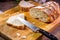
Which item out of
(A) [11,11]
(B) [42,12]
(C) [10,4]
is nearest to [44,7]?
(B) [42,12]

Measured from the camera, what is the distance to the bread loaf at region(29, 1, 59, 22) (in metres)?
1.03

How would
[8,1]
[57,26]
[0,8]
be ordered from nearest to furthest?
1. [57,26]
2. [0,8]
3. [8,1]

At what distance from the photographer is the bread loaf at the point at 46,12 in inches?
40.7

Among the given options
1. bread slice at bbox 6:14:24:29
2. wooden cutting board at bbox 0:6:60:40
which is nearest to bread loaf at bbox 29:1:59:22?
wooden cutting board at bbox 0:6:60:40

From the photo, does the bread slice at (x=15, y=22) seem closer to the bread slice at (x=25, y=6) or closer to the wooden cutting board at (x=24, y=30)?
the wooden cutting board at (x=24, y=30)

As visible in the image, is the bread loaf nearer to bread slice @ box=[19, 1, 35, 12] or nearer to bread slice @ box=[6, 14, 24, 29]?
bread slice @ box=[19, 1, 35, 12]

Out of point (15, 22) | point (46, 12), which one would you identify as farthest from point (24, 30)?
point (46, 12)

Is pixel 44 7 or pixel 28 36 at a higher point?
pixel 44 7

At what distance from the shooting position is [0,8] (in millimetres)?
1351

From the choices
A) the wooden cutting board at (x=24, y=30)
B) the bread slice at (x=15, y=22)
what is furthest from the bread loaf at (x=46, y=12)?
the bread slice at (x=15, y=22)

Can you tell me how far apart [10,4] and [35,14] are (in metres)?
0.44

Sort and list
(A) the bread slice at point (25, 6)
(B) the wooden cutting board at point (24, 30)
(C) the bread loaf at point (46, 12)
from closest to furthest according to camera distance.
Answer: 1. (B) the wooden cutting board at point (24, 30)
2. (C) the bread loaf at point (46, 12)
3. (A) the bread slice at point (25, 6)

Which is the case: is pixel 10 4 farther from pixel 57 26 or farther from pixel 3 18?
pixel 57 26

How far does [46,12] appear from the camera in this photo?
3.38 ft
